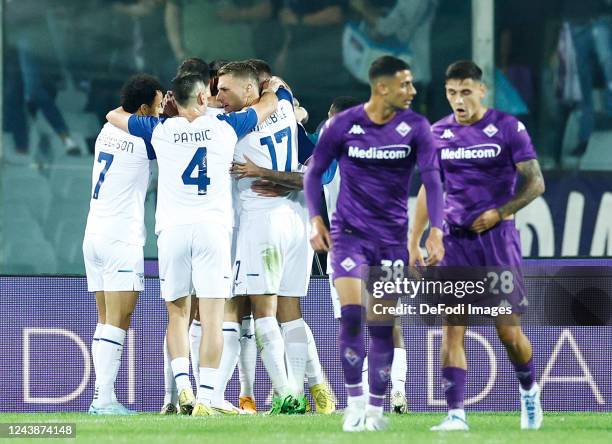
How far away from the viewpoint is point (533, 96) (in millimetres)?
16641

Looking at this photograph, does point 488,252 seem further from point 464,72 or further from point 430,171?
point 464,72

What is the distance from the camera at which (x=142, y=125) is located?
10.7m

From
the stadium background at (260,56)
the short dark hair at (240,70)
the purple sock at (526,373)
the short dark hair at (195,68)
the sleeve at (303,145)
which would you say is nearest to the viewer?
the purple sock at (526,373)

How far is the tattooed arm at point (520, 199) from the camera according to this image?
9.41 metres

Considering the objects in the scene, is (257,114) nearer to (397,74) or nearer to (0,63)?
(397,74)

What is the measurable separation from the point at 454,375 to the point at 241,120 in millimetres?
2383

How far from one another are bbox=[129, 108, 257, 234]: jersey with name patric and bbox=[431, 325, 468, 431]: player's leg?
6.32 feet

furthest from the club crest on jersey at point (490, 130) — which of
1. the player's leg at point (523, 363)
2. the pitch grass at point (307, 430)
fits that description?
the pitch grass at point (307, 430)

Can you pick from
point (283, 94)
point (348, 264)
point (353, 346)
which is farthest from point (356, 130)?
point (283, 94)

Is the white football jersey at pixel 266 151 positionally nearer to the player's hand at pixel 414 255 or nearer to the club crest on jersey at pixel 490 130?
the player's hand at pixel 414 255

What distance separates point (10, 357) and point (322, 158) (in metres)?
3.49

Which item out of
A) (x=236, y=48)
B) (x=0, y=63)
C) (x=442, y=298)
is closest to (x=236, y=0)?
(x=236, y=48)

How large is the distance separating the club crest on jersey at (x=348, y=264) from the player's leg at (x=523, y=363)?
37.0 inches

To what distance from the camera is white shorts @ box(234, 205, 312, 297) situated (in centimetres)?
1083
